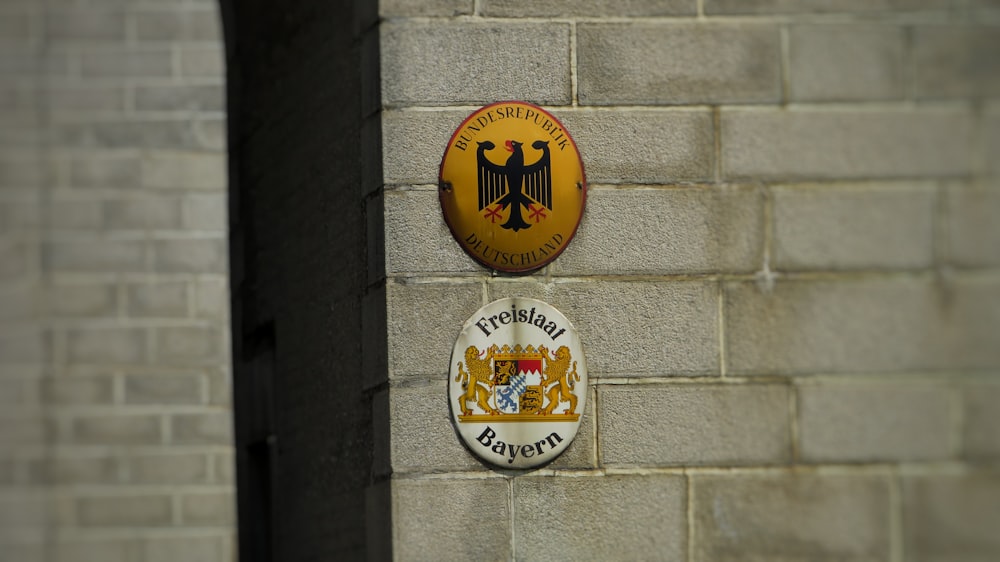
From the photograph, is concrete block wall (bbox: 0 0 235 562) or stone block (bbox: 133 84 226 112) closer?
concrete block wall (bbox: 0 0 235 562)

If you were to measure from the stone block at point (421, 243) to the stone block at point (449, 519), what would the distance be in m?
0.51

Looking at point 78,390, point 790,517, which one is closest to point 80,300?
point 78,390

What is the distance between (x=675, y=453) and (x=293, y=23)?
192 centimetres

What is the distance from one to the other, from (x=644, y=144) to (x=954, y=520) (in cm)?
117

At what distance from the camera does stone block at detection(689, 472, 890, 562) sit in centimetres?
325

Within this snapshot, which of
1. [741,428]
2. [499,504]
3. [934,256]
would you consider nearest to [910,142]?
[934,256]

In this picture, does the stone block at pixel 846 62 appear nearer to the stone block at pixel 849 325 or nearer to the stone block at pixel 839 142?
the stone block at pixel 839 142

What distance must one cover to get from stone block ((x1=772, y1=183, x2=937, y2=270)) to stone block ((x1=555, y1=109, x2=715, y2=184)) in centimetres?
22

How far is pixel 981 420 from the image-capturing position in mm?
3266

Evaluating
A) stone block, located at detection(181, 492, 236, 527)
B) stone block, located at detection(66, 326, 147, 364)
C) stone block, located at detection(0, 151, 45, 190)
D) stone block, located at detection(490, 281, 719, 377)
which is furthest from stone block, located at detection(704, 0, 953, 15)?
stone block, located at detection(0, 151, 45, 190)

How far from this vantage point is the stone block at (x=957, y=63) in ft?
10.9

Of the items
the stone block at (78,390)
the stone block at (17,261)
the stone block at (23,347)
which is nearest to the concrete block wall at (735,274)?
the stone block at (78,390)

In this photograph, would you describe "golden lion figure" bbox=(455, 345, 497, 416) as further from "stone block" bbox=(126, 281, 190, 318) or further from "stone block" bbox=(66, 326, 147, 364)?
"stone block" bbox=(66, 326, 147, 364)

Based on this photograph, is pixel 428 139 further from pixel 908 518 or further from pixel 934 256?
pixel 908 518
